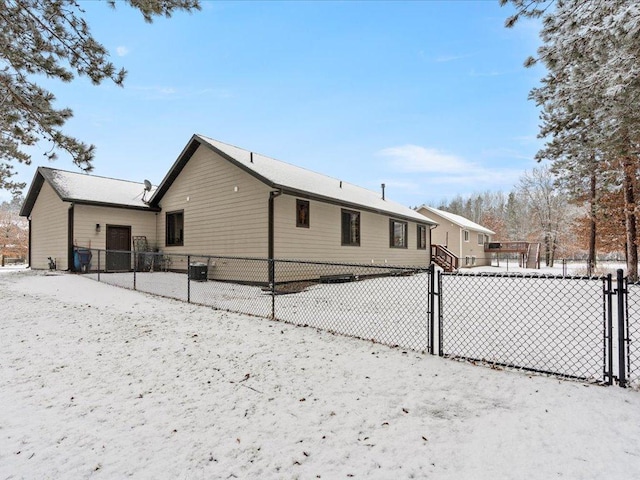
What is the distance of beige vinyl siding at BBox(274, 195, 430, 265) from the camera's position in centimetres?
1135

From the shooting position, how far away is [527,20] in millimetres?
5234

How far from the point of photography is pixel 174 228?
1505 cm

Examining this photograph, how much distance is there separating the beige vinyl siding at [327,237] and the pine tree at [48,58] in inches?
238

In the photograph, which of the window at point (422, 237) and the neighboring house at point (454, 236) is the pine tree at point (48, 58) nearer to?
the window at point (422, 237)

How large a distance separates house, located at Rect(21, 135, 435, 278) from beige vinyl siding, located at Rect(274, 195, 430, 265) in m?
0.04

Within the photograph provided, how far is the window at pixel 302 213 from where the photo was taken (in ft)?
39.3

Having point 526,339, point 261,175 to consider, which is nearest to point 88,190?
point 261,175

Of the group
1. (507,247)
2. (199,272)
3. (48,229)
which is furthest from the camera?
(507,247)

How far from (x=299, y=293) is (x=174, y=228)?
816 centimetres

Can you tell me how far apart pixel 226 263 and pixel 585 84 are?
35.5 feet

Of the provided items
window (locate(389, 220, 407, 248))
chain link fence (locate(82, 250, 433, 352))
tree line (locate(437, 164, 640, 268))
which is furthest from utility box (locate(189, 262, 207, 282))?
tree line (locate(437, 164, 640, 268))

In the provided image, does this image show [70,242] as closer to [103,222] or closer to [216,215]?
[103,222]

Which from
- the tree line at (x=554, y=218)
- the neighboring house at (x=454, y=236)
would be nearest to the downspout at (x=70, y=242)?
the tree line at (x=554, y=218)

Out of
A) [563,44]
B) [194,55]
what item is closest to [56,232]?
[194,55]
